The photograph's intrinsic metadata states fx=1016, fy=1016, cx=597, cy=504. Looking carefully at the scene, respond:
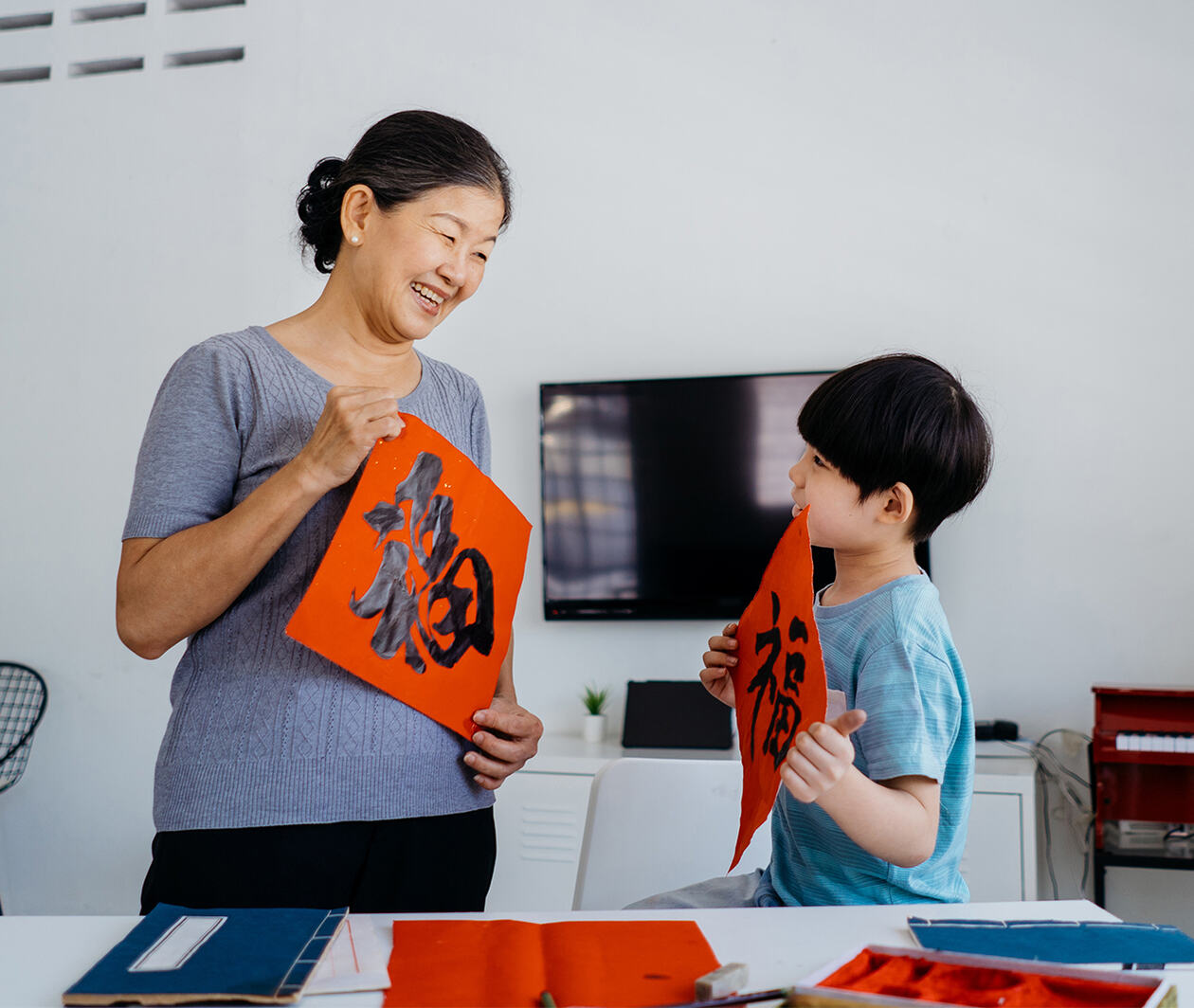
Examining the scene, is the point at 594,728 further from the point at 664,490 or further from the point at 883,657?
the point at 883,657

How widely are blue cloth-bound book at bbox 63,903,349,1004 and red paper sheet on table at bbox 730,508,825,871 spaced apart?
0.37 m

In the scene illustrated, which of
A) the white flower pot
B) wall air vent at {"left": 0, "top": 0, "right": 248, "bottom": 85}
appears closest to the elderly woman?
the white flower pot

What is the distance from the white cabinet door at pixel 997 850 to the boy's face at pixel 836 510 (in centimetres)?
146

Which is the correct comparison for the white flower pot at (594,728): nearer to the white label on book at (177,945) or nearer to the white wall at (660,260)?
the white wall at (660,260)

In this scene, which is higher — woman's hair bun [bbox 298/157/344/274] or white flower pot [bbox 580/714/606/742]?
woman's hair bun [bbox 298/157/344/274]

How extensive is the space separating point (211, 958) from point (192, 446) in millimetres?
458

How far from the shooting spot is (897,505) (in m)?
1.09

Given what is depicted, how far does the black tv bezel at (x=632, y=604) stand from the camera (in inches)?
110

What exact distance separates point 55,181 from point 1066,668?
3400mm

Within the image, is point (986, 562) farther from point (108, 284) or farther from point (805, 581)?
point (108, 284)

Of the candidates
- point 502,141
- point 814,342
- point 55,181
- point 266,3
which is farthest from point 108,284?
point 814,342

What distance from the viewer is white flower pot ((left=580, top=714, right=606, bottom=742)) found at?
2756mm

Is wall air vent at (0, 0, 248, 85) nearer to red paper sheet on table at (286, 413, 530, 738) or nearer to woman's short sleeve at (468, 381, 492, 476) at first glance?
woman's short sleeve at (468, 381, 492, 476)

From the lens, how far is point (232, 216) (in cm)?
318
